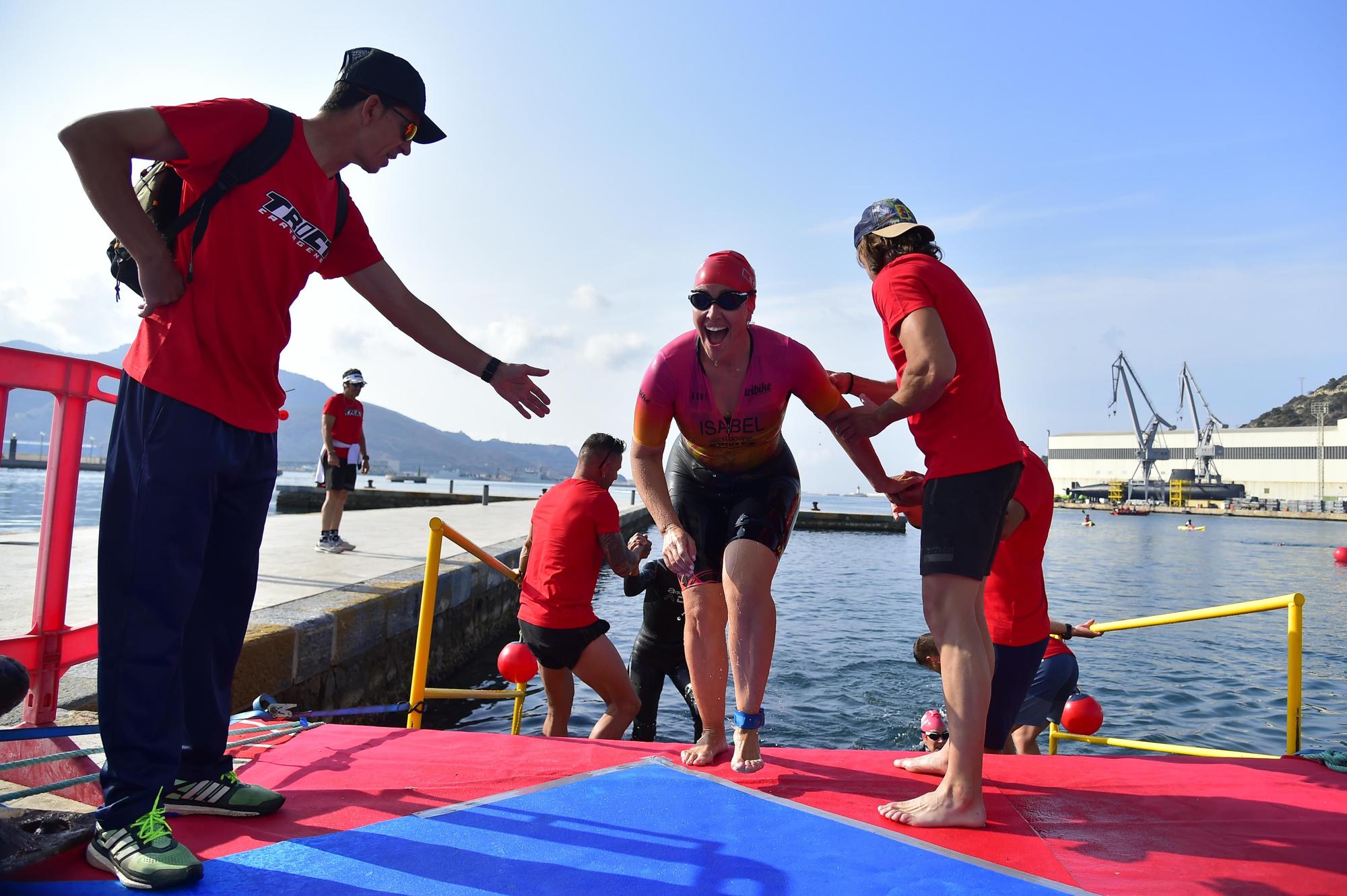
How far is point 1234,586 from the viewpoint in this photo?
22.8 m

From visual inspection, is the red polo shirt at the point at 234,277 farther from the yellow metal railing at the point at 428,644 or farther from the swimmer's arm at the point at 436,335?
the yellow metal railing at the point at 428,644

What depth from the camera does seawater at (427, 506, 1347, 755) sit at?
8.47 meters

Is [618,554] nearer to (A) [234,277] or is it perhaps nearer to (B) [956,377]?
(B) [956,377]

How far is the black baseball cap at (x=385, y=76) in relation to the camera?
2.56 metres

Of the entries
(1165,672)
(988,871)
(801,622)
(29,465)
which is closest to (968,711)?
(988,871)

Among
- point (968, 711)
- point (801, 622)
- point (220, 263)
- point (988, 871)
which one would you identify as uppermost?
point (220, 263)

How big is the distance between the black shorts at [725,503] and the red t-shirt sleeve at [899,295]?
0.96 metres

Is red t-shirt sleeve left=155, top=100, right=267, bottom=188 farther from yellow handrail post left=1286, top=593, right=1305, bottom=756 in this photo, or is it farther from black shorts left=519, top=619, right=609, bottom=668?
yellow handrail post left=1286, top=593, right=1305, bottom=756

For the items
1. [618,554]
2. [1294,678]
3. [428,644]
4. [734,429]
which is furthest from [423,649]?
[1294,678]

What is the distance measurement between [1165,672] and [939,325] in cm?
1101

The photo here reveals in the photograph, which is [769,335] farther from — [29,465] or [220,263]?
[29,465]

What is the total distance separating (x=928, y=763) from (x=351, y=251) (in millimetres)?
3014

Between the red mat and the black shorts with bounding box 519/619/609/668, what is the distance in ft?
3.87

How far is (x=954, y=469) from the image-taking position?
2941 mm
